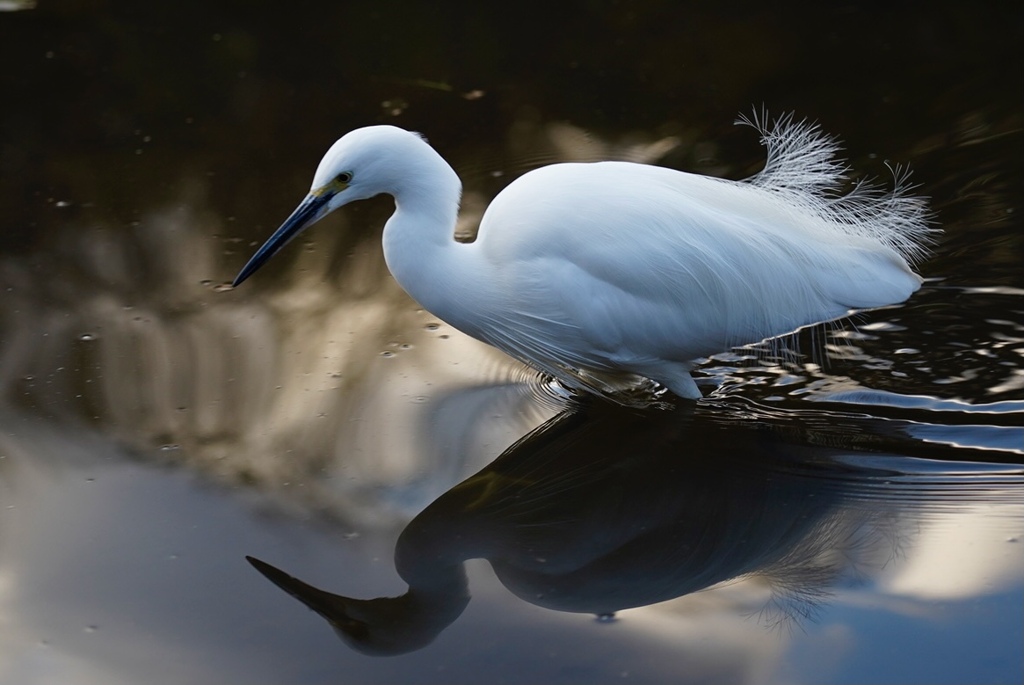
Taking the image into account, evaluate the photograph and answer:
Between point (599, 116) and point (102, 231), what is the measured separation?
5.84 feet

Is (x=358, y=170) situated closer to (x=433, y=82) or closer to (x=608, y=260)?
(x=608, y=260)

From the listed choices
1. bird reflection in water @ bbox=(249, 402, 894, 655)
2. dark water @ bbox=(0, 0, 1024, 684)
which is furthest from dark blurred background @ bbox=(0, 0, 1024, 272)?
bird reflection in water @ bbox=(249, 402, 894, 655)

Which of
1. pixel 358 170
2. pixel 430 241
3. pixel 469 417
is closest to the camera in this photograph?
pixel 358 170

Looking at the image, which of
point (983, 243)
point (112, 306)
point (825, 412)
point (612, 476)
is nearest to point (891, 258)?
point (825, 412)

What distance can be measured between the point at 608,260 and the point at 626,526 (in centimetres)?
59

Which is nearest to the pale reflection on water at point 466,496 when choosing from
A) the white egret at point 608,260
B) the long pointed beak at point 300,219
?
the white egret at point 608,260

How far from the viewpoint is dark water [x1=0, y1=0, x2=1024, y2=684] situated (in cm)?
213

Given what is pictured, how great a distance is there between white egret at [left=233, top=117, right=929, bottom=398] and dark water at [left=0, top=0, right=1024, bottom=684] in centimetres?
21

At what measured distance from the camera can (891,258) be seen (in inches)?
109

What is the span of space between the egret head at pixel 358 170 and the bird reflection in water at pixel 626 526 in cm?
69

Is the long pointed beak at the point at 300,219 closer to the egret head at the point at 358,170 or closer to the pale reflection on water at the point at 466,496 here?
the egret head at the point at 358,170

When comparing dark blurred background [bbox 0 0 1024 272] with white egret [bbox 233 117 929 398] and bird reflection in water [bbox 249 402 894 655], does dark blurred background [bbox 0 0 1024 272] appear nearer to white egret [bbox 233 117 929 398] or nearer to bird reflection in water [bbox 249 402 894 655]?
white egret [bbox 233 117 929 398]

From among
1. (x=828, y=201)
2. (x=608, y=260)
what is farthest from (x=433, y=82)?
(x=608, y=260)

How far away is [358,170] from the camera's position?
7.70 ft
